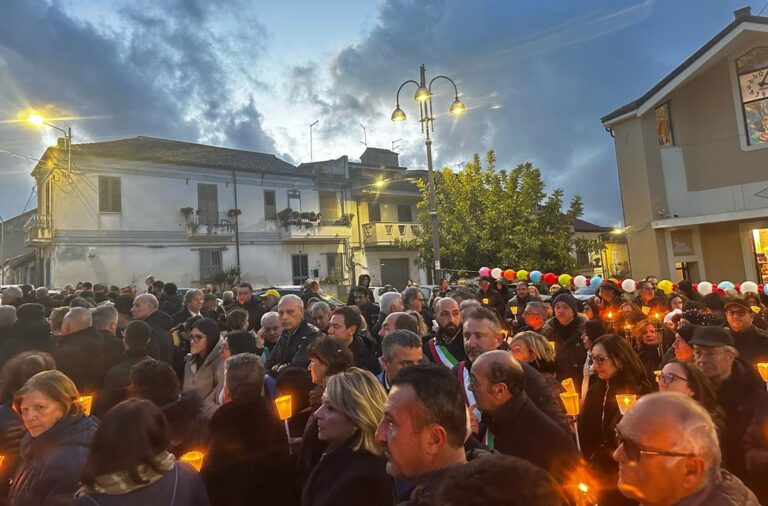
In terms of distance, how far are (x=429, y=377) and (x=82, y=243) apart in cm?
2408

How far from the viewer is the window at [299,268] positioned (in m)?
28.0

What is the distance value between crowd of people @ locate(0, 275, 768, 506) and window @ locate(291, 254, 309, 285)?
74.2 feet

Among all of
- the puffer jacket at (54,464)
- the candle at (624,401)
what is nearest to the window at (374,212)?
the candle at (624,401)

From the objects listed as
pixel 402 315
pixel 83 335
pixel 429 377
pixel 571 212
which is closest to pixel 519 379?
pixel 429 377

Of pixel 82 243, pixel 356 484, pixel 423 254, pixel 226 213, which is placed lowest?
pixel 356 484

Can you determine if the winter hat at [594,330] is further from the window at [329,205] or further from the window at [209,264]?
the window at [329,205]

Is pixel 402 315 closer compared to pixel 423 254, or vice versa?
pixel 402 315

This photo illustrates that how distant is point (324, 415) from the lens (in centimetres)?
249

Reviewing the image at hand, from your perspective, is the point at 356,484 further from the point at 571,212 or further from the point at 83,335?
the point at 571,212

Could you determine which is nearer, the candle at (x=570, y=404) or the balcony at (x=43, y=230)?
the candle at (x=570, y=404)

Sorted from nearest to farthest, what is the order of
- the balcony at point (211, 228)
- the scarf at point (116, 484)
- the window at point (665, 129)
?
the scarf at point (116, 484), the window at point (665, 129), the balcony at point (211, 228)

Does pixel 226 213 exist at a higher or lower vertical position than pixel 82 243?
higher

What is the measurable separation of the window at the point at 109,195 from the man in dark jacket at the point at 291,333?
21.0m

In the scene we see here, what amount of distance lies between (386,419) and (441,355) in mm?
3009
